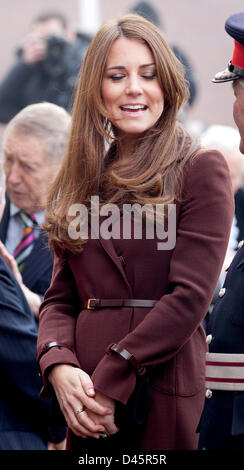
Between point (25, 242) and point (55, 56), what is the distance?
115 inches

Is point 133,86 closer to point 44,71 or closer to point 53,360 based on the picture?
point 53,360

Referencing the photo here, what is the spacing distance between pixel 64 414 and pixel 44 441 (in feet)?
2.05

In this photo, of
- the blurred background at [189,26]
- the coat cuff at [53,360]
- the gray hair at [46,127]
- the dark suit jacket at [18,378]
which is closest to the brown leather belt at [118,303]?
the coat cuff at [53,360]

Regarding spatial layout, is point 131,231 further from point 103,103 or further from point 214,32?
point 214,32

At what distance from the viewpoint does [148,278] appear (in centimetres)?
294

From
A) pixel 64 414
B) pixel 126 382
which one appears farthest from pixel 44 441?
pixel 126 382

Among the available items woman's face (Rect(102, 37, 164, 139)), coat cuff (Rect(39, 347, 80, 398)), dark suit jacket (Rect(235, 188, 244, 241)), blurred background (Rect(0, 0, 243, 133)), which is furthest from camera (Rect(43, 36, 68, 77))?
blurred background (Rect(0, 0, 243, 133))

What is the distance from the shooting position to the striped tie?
415cm

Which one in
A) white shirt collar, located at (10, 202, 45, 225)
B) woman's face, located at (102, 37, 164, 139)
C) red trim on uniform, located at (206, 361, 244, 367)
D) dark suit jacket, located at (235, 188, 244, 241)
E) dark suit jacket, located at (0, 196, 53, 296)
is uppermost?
woman's face, located at (102, 37, 164, 139)

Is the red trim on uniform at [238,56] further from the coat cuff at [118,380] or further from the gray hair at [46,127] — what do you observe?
the gray hair at [46,127]

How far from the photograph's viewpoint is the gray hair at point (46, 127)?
14.3ft

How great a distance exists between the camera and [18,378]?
3.44 metres

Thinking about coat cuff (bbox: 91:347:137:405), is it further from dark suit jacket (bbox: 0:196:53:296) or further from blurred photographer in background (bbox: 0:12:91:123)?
blurred photographer in background (bbox: 0:12:91:123)

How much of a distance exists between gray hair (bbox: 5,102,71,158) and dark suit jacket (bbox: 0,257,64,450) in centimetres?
105
